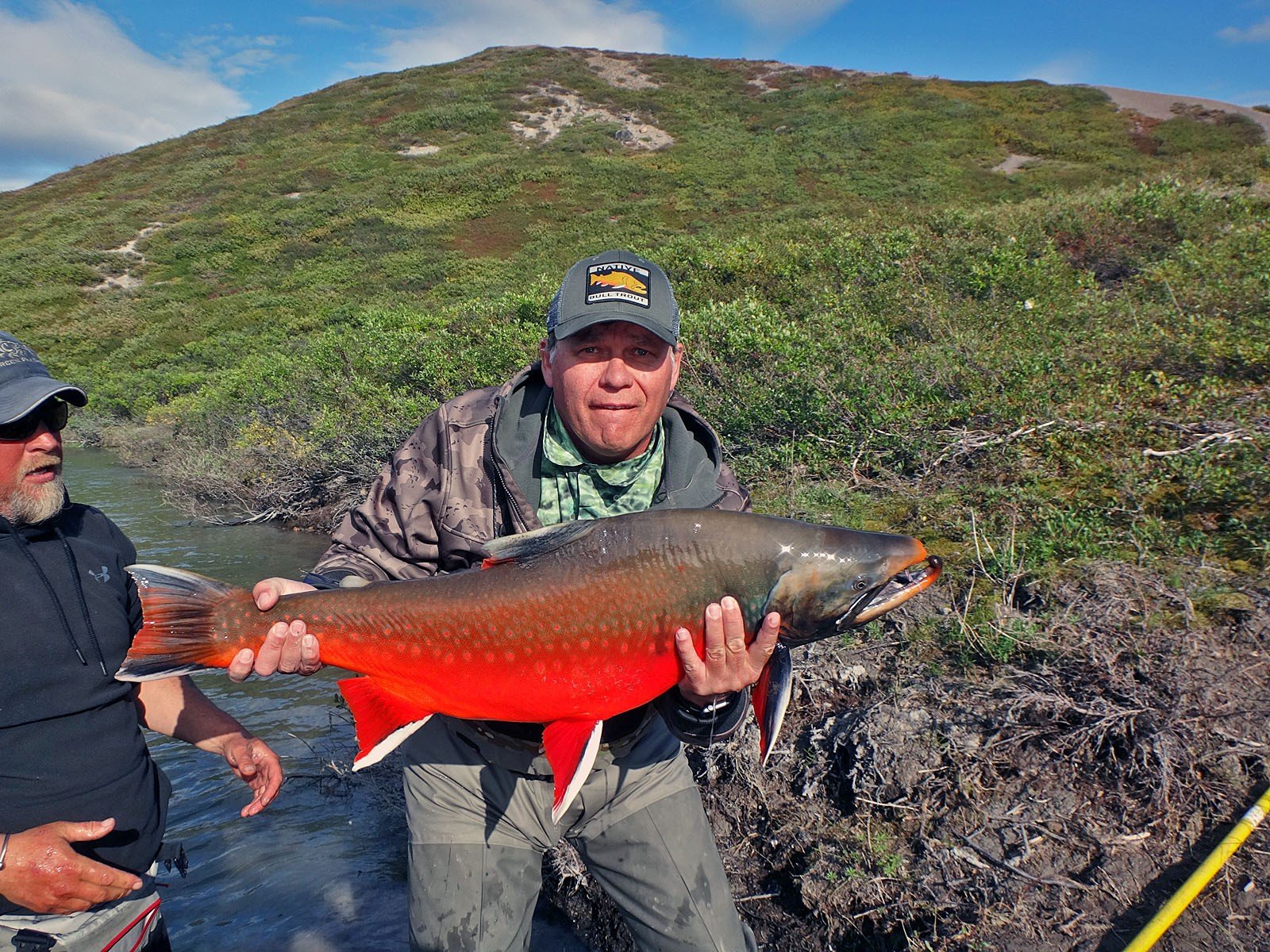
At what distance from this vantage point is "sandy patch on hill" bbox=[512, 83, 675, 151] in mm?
47156

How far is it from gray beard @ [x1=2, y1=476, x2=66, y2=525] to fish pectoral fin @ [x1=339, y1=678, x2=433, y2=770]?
4.13ft

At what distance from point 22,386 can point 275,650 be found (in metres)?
1.34

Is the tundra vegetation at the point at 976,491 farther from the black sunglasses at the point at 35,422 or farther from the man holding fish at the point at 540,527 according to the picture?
the black sunglasses at the point at 35,422

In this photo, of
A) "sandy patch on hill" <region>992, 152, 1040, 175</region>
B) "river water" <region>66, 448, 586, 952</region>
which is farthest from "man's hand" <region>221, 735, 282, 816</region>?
"sandy patch on hill" <region>992, 152, 1040, 175</region>

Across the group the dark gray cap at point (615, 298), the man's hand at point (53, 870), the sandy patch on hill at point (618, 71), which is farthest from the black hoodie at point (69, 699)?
the sandy patch on hill at point (618, 71)

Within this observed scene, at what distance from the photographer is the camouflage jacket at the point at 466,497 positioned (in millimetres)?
2850

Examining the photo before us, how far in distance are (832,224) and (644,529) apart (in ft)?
57.7

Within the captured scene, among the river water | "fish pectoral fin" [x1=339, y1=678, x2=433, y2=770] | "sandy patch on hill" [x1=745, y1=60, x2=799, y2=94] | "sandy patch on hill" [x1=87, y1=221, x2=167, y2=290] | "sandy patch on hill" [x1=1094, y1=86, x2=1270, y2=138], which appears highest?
"sandy patch on hill" [x1=745, y1=60, x2=799, y2=94]

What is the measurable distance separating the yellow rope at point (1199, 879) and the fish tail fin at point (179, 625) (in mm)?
3536

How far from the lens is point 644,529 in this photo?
8.16 feet

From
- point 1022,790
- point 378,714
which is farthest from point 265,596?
point 1022,790

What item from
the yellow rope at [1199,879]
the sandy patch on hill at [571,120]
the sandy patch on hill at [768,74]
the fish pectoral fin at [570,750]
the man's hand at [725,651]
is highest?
the sandy patch on hill at [768,74]

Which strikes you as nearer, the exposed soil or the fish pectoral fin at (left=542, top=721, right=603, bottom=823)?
the fish pectoral fin at (left=542, top=721, right=603, bottom=823)

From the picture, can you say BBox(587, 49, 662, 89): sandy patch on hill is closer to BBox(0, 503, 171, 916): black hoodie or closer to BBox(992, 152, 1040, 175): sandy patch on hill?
BBox(992, 152, 1040, 175): sandy patch on hill
